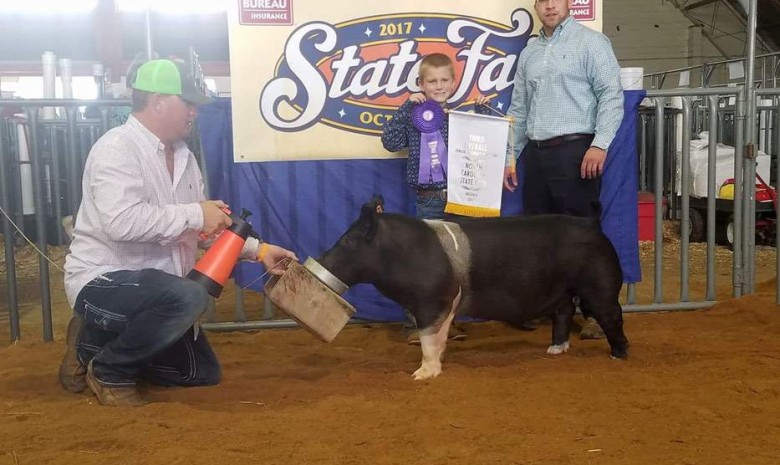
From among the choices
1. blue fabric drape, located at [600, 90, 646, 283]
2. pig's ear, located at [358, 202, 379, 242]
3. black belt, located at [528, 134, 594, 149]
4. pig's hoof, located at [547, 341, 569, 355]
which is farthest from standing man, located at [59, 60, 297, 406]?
blue fabric drape, located at [600, 90, 646, 283]

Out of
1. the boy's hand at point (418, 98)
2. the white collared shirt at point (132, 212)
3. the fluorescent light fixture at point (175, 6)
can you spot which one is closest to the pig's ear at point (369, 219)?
the white collared shirt at point (132, 212)

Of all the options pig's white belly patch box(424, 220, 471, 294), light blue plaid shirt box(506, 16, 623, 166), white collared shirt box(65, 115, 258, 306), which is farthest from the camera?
light blue plaid shirt box(506, 16, 623, 166)

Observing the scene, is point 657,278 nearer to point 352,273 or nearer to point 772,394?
point 772,394

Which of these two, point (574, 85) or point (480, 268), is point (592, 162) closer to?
Result: point (574, 85)

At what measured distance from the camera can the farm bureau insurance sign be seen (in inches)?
176

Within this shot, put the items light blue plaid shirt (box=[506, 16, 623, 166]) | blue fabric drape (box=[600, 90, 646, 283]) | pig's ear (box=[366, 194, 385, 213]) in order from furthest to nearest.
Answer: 1. blue fabric drape (box=[600, 90, 646, 283])
2. light blue plaid shirt (box=[506, 16, 623, 166])
3. pig's ear (box=[366, 194, 385, 213])

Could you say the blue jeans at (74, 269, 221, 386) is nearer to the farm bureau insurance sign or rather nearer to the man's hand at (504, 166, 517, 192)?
the farm bureau insurance sign

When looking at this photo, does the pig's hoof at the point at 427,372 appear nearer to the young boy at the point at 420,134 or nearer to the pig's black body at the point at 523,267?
the pig's black body at the point at 523,267

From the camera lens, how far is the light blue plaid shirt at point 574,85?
163 inches

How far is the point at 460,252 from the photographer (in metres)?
3.73

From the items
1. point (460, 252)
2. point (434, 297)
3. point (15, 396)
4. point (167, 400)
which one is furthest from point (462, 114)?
point (15, 396)

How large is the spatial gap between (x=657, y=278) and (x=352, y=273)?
2.37 m

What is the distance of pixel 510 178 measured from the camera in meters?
4.54

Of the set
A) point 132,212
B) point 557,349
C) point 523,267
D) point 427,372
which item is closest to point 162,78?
point 132,212
